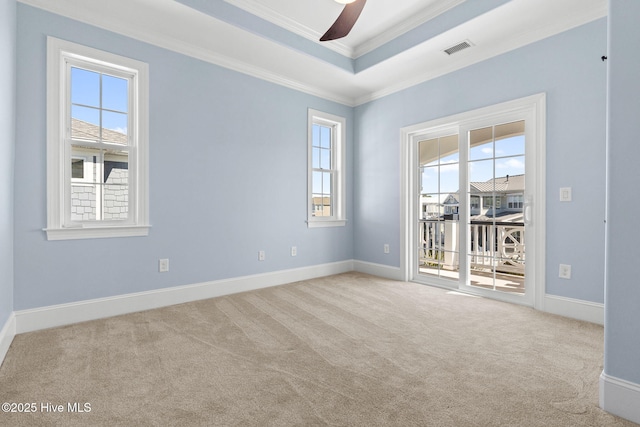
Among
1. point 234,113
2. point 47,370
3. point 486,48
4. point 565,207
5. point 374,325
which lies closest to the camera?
point 47,370

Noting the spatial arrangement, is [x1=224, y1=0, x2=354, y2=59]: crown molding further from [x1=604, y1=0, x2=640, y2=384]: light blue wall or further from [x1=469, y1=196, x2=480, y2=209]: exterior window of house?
[x1=604, y1=0, x2=640, y2=384]: light blue wall

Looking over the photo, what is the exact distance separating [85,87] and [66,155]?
68 centimetres

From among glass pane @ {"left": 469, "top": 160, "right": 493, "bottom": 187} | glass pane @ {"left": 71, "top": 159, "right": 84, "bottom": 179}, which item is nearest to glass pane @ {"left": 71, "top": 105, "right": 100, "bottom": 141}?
glass pane @ {"left": 71, "top": 159, "right": 84, "bottom": 179}

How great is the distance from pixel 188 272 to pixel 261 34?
2.67 m

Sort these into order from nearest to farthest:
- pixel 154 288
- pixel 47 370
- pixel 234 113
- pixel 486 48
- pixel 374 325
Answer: pixel 47 370
pixel 374 325
pixel 154 288
pixel 486 48
pixel 234 113

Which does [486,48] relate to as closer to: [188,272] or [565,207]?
[565,207]

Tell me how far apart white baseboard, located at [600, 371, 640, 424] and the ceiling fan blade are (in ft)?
8.56

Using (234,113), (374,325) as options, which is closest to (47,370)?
(374,325)

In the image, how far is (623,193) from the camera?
1.49m

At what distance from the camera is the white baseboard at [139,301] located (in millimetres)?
→ 2598

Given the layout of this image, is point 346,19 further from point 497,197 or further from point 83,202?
point 83,202

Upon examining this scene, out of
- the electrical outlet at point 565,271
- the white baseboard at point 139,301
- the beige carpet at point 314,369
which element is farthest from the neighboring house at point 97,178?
the electrical outlet at point 565,271

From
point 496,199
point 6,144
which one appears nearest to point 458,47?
point 496,199

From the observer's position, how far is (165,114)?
3248 millimetres
